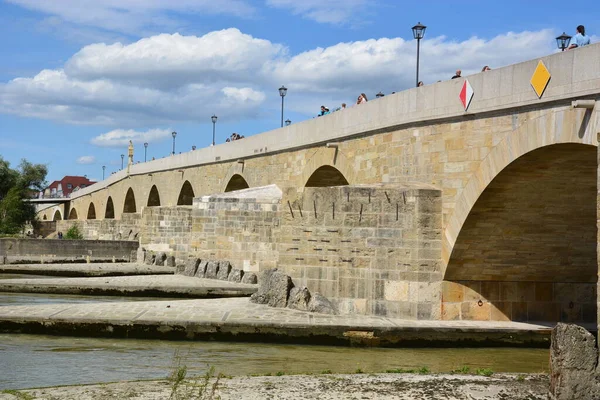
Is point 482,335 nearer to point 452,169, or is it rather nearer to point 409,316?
point 409,316

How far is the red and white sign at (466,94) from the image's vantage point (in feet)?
43.8

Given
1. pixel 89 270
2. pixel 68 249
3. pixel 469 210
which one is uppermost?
pixel 469 210

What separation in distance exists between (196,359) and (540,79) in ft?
20.8

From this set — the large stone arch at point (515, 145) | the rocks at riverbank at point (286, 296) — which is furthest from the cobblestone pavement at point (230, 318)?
the large stone arch at point (515, 145)

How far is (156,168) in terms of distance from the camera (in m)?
40.1

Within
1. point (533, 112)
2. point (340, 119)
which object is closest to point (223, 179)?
point (340, 119)

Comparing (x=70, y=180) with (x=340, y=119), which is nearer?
(x=340, y=119)

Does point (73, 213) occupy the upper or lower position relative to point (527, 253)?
upper

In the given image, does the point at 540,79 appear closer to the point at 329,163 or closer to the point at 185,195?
the point at 329,163

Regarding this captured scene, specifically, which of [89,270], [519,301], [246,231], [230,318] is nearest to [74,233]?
[89,270]

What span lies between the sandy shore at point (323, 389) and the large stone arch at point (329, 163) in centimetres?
925

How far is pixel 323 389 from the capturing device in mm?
7895

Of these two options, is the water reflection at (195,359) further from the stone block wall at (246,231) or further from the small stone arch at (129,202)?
the small stone arch at (129,202)

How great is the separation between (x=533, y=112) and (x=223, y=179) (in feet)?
59.8
